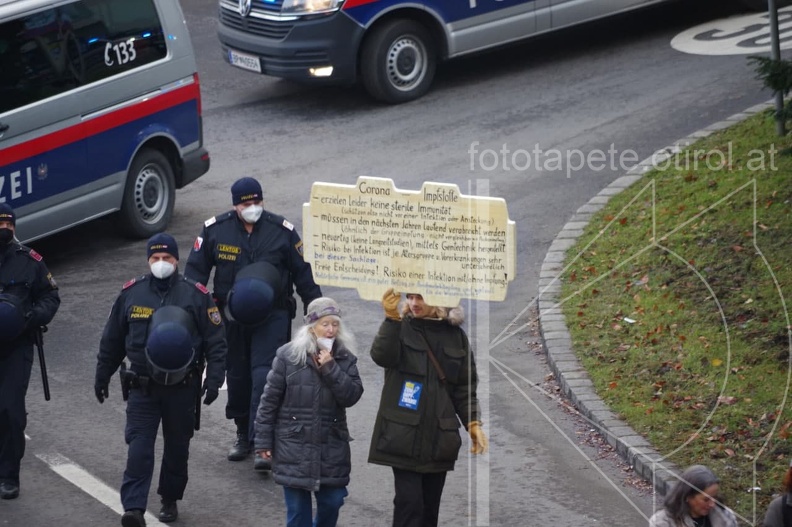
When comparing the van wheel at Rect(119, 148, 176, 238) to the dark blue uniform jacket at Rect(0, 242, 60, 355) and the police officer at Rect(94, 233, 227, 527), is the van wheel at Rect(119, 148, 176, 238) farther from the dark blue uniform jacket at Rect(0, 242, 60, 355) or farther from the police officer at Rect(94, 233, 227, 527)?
the police officer at Rect(94, 233, 227, 527)

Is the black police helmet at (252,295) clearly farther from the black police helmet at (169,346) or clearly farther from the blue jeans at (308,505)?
the blue jeans at (308,505)

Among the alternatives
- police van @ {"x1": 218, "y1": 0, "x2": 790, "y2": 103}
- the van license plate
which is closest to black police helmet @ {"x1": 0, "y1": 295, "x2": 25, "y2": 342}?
police van @ {"x1": 218, "y1": 0, "x2": 790, "y2": 103}

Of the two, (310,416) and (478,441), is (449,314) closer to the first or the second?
(478,441)

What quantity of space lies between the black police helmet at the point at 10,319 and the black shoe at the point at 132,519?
50.3 inches

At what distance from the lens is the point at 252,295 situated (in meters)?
8.53

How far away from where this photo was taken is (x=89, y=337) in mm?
10984

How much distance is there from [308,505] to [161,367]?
3.69ft

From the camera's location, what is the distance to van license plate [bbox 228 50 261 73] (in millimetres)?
15734

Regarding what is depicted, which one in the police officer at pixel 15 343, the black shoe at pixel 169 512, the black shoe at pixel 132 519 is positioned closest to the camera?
the black shoe at pixel 132 519

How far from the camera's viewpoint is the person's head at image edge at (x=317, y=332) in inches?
294

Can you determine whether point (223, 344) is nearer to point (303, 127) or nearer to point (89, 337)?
point (89, 337)

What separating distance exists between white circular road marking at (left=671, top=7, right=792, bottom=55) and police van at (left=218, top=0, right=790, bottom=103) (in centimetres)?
135

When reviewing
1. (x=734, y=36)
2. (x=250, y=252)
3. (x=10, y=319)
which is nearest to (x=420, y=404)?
(x=250, y=252)

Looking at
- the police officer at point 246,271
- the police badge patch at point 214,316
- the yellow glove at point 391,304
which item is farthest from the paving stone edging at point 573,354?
the police badge patch at point 214,316
